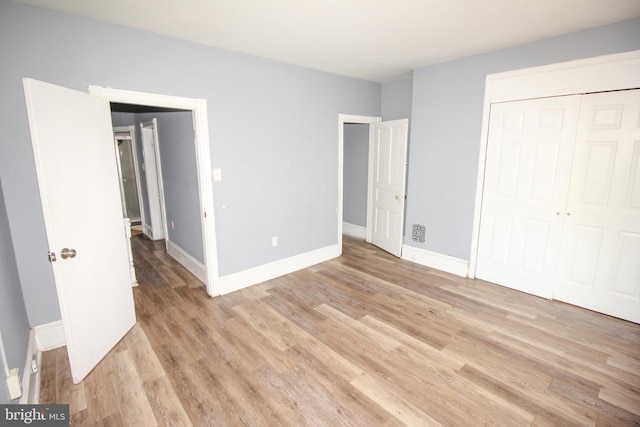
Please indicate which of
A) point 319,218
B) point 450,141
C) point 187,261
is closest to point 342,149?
point 319,218

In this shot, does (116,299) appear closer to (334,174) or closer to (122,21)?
(122,21)

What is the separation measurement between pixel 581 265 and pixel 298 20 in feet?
12.1

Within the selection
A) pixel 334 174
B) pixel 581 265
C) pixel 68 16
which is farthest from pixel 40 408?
pixel 581 265

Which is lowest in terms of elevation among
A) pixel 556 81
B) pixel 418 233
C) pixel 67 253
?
pixel 418 233

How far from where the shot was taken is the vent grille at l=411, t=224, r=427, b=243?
429 cm

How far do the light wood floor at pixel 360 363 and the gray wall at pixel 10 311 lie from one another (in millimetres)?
331

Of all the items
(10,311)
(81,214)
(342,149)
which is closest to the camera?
(10,311)

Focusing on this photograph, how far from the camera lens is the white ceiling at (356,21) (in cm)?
222

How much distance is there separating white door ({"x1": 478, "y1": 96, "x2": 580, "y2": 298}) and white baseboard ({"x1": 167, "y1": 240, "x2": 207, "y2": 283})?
140 inches

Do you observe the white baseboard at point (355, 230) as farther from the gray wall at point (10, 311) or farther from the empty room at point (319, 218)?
the gray wall at point (10, 311)

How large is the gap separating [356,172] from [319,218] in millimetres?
1659

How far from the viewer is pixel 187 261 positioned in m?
4.17

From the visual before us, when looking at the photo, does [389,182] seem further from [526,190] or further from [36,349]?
[36,349]

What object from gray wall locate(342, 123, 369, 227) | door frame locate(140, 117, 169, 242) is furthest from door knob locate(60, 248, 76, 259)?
gray wall locate(342, 123, 369, 227)
